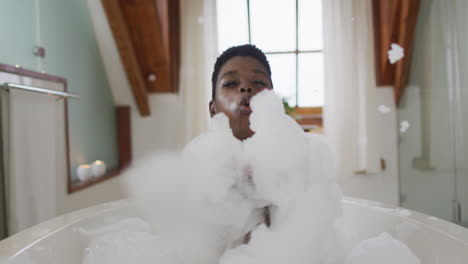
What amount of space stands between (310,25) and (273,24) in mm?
334

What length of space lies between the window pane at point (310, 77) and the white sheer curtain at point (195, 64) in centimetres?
87

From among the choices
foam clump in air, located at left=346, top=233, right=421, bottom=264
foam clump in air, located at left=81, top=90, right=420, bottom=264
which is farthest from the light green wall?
foam clump in air, located at left=346, top=233, right=421, bottom=264

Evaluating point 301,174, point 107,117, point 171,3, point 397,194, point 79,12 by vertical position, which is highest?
point 171,3

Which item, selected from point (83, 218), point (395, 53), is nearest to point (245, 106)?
point (83, 218)

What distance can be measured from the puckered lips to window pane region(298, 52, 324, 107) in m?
2.22

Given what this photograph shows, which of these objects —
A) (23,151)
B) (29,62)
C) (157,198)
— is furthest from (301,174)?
(29,62)

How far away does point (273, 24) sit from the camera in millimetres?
2824

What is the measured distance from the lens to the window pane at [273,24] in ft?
8.89

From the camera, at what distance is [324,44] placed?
8.45ft

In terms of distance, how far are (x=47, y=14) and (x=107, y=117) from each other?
1.00 metres

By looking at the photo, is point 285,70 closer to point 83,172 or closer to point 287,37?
point 287,37

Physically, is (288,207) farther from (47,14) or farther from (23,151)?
(47,14)

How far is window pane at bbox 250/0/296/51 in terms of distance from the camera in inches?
107

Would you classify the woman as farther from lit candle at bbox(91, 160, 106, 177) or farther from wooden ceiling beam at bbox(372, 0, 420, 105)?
wooden ceiling beam at bbox(372, 0, 420, 105)
